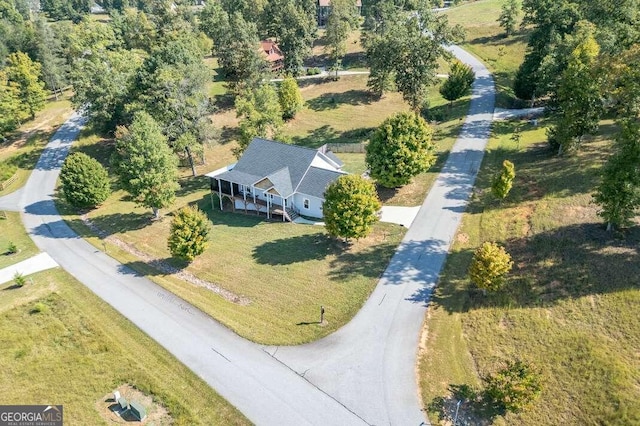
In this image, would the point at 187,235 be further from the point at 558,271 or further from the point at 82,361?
the point at 558,271

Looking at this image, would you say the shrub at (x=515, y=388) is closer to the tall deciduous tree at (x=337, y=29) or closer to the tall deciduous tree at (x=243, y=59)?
the tall deciduous tree at (x=243, y=59)

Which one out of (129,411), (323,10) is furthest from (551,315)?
(323,10)

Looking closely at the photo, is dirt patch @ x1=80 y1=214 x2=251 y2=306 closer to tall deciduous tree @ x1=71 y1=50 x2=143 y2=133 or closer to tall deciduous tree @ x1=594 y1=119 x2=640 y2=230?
tall deciduous tree @ x1=71 y1=50 x2=143 y2=133

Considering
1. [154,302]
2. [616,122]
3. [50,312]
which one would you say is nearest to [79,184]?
[50,312]

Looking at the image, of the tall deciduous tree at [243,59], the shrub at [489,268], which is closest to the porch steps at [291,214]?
the shrub at [489,268]

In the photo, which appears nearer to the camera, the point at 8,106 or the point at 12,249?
the point at 12,249

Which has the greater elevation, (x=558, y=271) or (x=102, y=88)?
(x=102, y=88)

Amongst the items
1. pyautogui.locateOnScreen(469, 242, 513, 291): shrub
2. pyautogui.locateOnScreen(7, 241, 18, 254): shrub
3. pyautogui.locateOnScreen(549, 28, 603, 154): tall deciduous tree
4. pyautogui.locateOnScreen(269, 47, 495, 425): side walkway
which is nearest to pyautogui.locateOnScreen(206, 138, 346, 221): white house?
pyautogui.locateOnScreen(269, 47, 495, 425): side walkway
